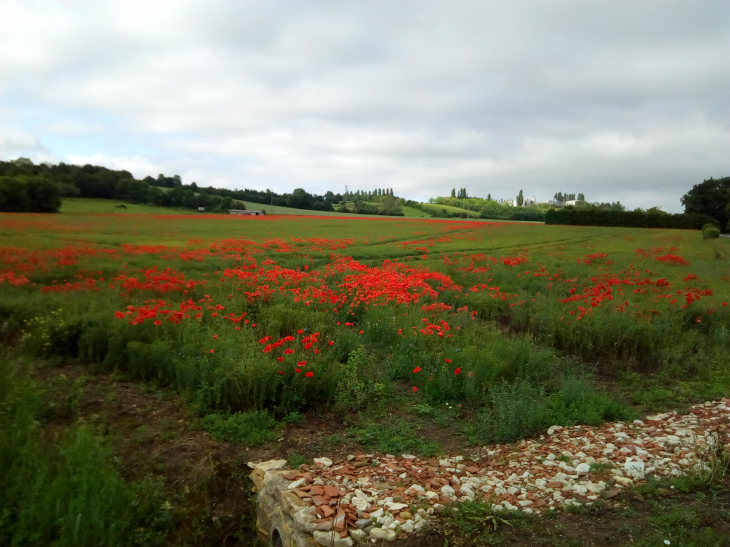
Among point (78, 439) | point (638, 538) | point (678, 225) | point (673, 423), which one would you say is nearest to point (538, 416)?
point (673, 423)

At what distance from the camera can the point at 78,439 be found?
425 cm

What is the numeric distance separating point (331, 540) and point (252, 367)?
2.88 metres

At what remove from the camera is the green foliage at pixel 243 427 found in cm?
509

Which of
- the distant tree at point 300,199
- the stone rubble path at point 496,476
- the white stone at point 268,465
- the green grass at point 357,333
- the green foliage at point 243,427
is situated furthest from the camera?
the distant tree at point 300,199

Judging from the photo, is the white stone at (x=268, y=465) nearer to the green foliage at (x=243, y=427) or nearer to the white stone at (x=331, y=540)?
the green foliage at (x=243, y=427)

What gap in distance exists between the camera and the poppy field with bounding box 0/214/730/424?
6.18 metres

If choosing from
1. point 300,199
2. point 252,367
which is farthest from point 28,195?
point 300,199

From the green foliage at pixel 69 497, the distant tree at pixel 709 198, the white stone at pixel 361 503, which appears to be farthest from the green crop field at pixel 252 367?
the distant tree at pixel 709 198

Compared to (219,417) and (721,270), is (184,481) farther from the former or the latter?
(721,270)

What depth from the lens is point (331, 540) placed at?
3381mm

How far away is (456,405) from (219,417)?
341 centimetres

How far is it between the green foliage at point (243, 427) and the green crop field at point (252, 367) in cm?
2


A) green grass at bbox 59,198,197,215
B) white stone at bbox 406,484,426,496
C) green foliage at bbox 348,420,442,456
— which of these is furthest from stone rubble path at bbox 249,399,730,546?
green grass at bbox 59,198,197,215

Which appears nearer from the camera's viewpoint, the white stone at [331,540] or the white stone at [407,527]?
the white stone at [331,540]
